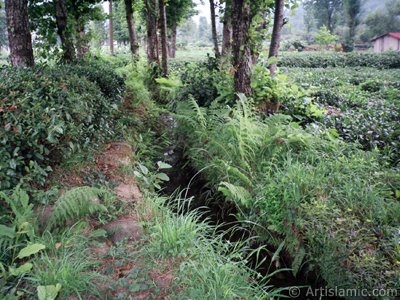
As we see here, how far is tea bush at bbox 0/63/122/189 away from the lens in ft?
10.5

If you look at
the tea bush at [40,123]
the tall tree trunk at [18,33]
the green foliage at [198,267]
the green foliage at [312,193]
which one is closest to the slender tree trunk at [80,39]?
the tall tree trunk at [18,33]

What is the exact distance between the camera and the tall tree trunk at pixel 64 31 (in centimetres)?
727

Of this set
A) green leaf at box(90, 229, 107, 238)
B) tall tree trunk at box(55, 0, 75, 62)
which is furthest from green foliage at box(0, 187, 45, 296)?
tall tree trunk at box(55, 0, 75, 62)

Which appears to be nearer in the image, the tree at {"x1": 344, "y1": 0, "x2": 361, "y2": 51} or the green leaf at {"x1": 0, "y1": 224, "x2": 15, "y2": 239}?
the green leaf at {"x1": 0, "y1": 224, "x2": 15, "y2": 239}

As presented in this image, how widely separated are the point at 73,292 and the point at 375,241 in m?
2.62

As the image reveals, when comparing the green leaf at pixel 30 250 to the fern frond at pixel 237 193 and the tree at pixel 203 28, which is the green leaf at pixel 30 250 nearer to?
the fern frond at pixel 237 193

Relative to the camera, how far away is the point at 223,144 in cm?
527

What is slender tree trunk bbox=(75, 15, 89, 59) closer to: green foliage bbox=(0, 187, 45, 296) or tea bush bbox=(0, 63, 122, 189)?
tea bush bbox=(0, 63, 122, 189)

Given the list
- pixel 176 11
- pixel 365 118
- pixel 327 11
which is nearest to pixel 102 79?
pixel 365 118

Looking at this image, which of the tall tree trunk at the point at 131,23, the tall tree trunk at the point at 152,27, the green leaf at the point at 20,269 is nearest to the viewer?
the green leaf at the point at 20,269

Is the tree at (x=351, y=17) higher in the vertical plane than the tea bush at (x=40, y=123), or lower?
higher

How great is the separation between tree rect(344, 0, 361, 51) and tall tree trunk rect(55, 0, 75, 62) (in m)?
36.8

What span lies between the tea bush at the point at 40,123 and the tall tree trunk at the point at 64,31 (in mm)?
2953

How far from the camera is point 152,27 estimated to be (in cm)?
1089
